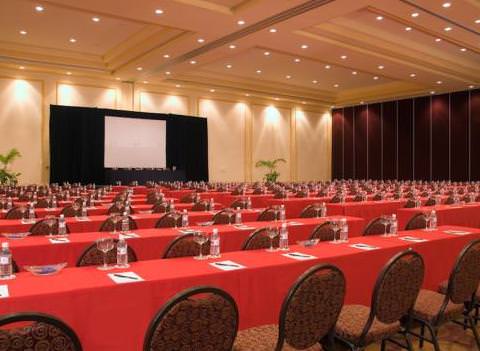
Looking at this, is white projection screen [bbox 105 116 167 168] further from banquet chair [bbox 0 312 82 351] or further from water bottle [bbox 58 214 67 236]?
banquet chair [bbox 0 312 82 351]

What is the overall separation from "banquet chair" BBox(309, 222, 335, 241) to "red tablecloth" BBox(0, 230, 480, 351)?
362 millimetres

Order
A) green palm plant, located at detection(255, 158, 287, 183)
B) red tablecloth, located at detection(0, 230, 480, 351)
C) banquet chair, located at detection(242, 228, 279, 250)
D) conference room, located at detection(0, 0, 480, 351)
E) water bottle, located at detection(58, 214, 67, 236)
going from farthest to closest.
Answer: green palm plant, located at detection(255, 158, 287, 183), water bottle, located at detection(58, 214, 67, 236), banquet chair, located at detection(242, 228, 279, 250), conference room, located at detection(0, 0, 480, 351), red tablecloth, located at detection(0, 230, 480, 351)

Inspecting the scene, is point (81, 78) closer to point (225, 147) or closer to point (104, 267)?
point (225, 147)

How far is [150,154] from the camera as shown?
19.4 metres

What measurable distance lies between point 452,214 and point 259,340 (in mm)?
5933

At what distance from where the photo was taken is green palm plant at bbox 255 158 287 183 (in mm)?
21688

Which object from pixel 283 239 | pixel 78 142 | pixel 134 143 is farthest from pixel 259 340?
pixel 134 143

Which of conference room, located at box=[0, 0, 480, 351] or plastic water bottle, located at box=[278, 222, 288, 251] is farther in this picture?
plastic water bottle, located at box=[278, 222, 288, 251]

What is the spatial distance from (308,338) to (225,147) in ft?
63.9

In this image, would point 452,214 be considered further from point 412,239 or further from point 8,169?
point 8,169

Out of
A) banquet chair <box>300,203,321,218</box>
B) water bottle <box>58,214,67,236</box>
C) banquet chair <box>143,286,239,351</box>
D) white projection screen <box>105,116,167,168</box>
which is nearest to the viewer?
banquet chair <box>143,286,239,351</box>

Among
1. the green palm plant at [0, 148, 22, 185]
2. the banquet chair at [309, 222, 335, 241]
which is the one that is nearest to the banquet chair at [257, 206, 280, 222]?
the banquet chair at [309, 222, 335, 241]

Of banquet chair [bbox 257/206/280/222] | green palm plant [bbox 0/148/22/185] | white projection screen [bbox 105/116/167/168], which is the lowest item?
banquet chair [bbox 257/206/280/222]

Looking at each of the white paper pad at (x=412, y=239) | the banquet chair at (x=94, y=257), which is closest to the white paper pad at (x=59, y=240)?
the banquet chair at (x=94, y=257)
